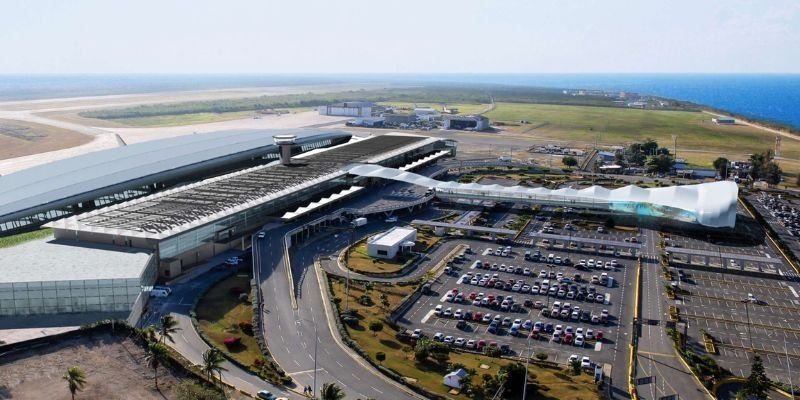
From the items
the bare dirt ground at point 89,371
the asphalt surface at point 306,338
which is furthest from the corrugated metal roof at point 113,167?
the bare dirt ground at point 89,371

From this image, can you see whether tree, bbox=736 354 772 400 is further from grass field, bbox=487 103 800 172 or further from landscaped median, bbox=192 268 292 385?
grass field, bbox=487 103 800 172

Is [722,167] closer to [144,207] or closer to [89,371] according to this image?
[144,207]

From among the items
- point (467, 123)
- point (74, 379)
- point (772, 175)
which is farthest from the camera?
point (467, 123)

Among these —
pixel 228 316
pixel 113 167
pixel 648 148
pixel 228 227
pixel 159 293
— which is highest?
pixel 113 167

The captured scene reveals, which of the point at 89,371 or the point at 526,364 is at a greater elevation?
the point at 89,371

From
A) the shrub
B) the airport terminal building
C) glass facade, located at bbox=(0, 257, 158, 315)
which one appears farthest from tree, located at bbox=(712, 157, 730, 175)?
glass facade, located at bbox=(0, 257, 158, 315)

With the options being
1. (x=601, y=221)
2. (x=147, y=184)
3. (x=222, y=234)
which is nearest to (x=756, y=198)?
(x=601, y=221)

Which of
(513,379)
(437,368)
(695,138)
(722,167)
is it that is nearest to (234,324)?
(437,368)
